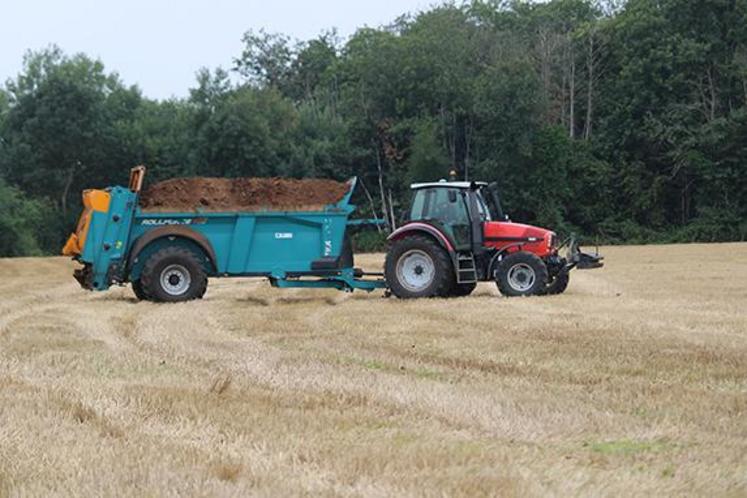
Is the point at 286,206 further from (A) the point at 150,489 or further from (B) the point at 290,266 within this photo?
(A) the point at 150,489

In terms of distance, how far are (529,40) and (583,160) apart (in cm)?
1147

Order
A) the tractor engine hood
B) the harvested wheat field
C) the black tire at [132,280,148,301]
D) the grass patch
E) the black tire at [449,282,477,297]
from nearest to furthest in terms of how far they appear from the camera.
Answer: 1. the harvested wheat field
2. the grass patch
3. the black tire at [132,280,148,301]
4. the tractor engine hood
5. the black tire at [449,282,477,297]

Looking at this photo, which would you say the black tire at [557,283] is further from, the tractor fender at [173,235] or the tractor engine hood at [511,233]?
the tractor fender at [173,235]

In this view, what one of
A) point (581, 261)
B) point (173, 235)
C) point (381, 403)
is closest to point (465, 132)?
point (581, 261)

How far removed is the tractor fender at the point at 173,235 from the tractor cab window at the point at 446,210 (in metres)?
3.30

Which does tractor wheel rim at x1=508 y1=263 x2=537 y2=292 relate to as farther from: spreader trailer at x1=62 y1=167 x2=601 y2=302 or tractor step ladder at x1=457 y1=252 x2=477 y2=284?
tractor step ladder at x1=457 y1=252 x2=477 y2=284

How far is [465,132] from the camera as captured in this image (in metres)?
53.2

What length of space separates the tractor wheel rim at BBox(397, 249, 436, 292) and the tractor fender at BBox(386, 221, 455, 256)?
34 centimetres

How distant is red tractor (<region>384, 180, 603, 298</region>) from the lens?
16.8 m

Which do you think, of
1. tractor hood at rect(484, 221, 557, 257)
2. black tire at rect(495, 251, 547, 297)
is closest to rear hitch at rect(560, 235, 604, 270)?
tractor hood at rect(484, 221, 557, 257)

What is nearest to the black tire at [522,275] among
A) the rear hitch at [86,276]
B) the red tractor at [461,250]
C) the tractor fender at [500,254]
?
the red tractor at [461,250]

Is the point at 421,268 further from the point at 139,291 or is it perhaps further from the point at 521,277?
the point at 139,291

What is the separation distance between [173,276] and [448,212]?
4.48 metres

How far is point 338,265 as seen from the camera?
17359 millimetres
